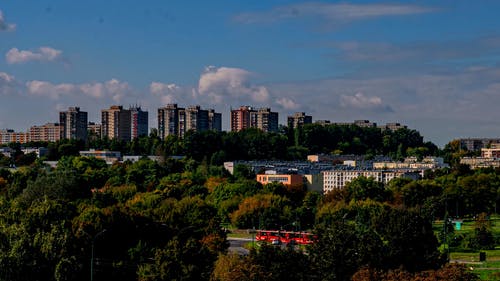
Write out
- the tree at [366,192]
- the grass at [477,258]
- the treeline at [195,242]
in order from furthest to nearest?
1. the tree at [366,192]
2. the grass at [477,258]
3. the treeline at [195,242]

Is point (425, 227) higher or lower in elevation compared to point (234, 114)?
lower

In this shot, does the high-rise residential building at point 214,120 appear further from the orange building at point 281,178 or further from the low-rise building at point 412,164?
the orange building at point 281,178

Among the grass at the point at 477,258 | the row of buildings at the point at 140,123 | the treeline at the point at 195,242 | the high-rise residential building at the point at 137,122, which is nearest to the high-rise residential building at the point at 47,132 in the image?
the row of buildings at the point at 140,123

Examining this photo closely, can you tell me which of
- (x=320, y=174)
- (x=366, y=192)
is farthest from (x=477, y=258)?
(x=320, y=174)

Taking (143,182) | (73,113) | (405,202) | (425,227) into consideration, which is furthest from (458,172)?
(73,113)

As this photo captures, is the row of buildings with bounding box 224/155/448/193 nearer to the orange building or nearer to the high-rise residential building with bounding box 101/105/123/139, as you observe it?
the orange building

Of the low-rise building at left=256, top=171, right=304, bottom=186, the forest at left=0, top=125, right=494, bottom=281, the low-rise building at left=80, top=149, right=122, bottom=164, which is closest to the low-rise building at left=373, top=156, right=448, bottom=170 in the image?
the forest at left=0, top=125, right=494, bottom=281

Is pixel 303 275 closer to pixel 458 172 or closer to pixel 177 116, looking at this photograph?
pixel 458 172
